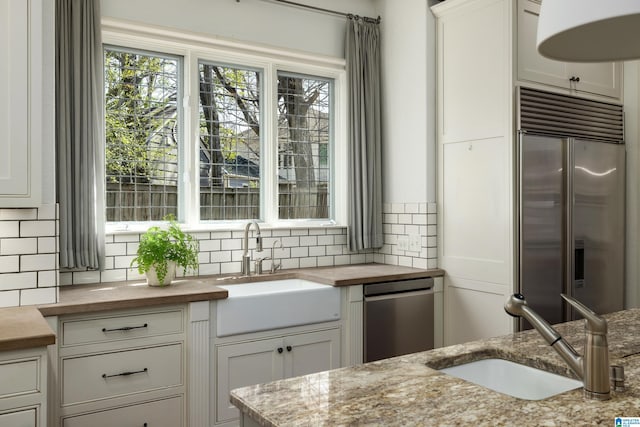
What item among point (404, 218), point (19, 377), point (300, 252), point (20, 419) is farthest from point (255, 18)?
point (20, 419)

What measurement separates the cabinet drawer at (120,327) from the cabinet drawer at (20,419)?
579 millimetres

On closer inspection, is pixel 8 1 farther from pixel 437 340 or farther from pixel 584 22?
pixel 437 340

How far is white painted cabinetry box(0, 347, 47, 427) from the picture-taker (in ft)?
6.22

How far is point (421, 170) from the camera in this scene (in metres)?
3.87

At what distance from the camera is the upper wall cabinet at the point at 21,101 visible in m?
2.26

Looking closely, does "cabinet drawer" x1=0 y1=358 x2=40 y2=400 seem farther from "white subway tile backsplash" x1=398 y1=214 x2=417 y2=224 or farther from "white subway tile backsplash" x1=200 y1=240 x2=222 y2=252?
"white subway tile backsplash" x1=398 y1=214 x2=417 y2=224

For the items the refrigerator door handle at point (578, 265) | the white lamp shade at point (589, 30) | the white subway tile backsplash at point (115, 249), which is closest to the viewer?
the white lamp shade at point (589, 30)

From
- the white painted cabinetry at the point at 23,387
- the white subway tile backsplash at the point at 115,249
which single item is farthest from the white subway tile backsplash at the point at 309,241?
the white painted cabinetry at the point at 23,387

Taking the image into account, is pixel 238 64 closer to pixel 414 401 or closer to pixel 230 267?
pixel 230 267

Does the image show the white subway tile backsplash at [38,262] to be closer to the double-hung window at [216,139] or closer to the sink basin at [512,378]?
the double-hung window at [216,139]

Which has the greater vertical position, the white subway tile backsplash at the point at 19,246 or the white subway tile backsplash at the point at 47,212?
the white subway tile backsplash at the point at 47,212

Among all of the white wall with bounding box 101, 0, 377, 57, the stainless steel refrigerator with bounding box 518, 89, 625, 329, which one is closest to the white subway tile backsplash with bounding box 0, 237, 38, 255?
the white wall with bounding box 101, 0, 377, 57

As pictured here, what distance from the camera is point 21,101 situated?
2301mm

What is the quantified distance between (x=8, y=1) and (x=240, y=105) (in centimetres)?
170
